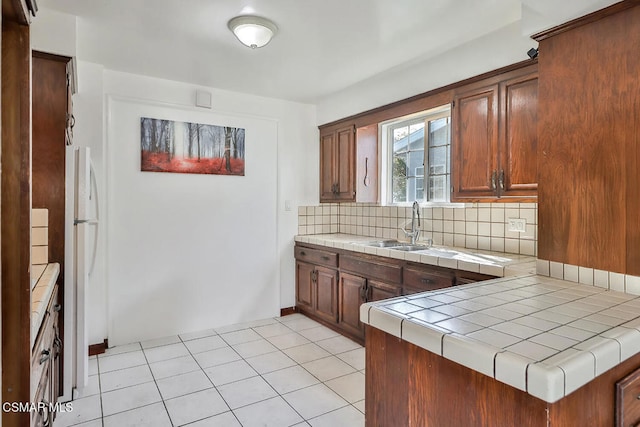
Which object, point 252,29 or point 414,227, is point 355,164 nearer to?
point 414,227

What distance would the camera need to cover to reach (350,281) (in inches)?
130

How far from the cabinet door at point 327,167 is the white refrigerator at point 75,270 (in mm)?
2348

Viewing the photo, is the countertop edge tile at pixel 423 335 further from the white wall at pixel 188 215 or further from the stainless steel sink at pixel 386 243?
the white wall at pixel 188 215

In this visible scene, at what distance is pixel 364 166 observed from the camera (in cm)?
377

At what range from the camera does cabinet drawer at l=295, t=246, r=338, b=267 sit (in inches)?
139

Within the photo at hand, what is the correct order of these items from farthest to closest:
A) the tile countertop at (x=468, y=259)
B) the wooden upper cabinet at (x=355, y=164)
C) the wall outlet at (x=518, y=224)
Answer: the wooden upper cabinet at (x=355, y=164) < the wall outlet at (x=518, y=224) < the tile countertop at (x=468, y=259)

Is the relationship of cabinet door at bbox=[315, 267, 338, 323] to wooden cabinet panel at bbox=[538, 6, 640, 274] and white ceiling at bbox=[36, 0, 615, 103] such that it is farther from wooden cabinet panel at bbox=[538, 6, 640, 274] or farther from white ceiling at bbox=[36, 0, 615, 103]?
wooden cabinet panel at bbox=[538, 6, 640, 274]

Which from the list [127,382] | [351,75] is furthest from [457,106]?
[127,382]

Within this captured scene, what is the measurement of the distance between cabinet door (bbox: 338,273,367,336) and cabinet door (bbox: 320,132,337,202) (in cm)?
105

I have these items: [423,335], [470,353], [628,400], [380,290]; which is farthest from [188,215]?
[628,400]

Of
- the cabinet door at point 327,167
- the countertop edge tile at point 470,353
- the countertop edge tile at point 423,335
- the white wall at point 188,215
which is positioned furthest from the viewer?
the cabinet door at point 327,167

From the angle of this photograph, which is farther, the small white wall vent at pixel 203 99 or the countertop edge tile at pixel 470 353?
the small white wall vent at pixel 203 99

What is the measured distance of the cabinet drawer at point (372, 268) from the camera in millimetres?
2838

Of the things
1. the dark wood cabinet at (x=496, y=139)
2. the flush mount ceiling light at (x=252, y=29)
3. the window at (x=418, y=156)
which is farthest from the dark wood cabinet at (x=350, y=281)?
the flush mount ceiling light at (x=252, y=29)
